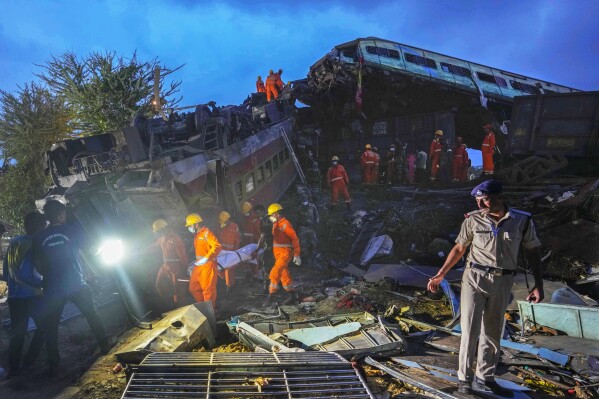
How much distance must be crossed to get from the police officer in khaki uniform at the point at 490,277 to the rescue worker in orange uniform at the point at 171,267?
431 centimetres

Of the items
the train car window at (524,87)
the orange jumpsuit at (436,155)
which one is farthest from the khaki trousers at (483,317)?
the train car window at (524,87)

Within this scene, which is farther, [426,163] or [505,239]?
[426,163]

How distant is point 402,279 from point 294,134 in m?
7.54

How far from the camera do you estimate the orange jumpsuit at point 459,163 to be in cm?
1075

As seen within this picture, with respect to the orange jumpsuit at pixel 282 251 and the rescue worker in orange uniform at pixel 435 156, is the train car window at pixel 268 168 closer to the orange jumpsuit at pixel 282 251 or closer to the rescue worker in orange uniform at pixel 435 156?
the orange jumpsuit at pixel 282 251

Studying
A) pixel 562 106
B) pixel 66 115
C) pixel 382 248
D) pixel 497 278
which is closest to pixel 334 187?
pixel 382 248

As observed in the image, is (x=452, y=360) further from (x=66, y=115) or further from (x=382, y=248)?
(x=66, y=115)

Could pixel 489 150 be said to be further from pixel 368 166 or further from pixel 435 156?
pixel 368 166

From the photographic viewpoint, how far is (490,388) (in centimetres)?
277

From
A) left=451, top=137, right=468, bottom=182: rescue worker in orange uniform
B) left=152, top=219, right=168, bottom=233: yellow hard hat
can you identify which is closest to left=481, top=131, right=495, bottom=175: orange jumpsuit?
A: left=451, top=137, right=468, bottom=182: rescue worker in orange uniform

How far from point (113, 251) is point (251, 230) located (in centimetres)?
250

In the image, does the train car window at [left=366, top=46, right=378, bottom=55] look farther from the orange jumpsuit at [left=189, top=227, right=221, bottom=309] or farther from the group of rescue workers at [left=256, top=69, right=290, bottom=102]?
the orange jumpsuit at [left=189, top=227, right=221, bottom=309]

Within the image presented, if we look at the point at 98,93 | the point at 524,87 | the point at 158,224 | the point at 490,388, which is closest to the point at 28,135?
the point at 98,93

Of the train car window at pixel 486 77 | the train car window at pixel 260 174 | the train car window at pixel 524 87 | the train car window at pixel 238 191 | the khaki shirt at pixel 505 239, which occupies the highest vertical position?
the train car window at pixel 486 77
